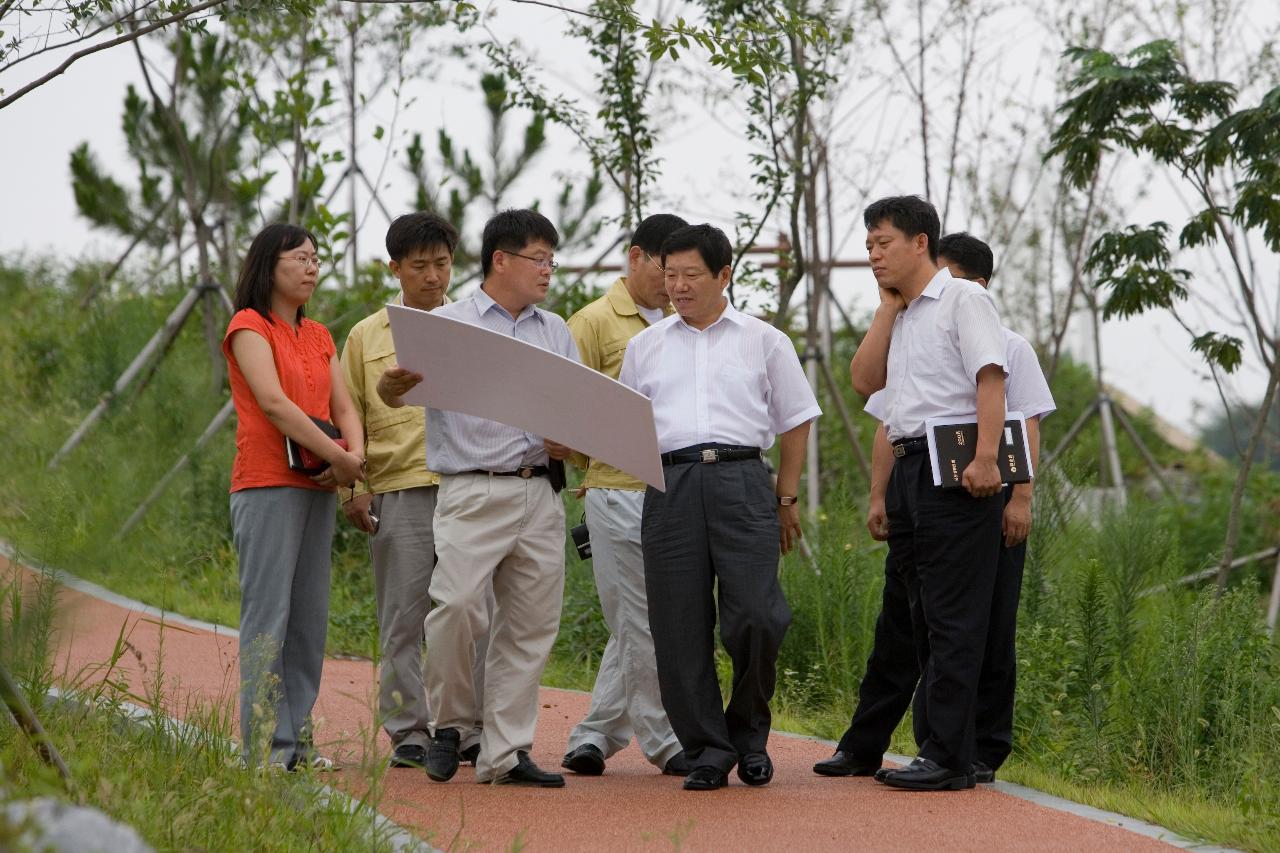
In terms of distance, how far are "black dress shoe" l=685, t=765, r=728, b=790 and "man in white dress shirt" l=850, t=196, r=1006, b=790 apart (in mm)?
565

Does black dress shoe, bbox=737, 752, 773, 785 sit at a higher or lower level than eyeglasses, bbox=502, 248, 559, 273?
lower

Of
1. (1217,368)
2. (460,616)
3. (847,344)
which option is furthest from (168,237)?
(460,616)

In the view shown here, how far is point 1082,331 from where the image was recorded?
18.4 metres

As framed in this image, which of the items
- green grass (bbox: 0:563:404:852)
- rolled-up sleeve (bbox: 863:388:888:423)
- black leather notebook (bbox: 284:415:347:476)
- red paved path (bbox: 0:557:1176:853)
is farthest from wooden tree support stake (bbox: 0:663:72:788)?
rolled-up sleeve (bbox: 863:388:888:423)

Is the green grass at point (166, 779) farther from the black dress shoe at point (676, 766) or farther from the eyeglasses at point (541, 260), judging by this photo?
the eyeglasses at point (541, 260)

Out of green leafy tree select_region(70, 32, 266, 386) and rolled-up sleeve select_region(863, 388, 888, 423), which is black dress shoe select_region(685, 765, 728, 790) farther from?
green leafy tree select_region(70, 32, 266, 386)

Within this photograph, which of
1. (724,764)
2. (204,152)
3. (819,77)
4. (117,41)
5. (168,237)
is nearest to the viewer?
(117,41)

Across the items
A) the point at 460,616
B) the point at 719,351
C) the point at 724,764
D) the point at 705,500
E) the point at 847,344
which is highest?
the point at 847,344

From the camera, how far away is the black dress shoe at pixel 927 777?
16.3 ft

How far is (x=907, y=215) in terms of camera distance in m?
5.07

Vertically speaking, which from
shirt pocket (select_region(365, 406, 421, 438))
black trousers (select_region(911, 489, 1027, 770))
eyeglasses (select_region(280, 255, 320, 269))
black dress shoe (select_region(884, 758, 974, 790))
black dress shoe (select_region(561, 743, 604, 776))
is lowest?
black dress shoe (select_region(561, 743, 604, 776))

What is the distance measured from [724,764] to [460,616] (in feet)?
3.14

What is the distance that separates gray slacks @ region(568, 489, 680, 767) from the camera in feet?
17.4

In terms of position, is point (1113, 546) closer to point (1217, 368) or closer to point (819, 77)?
point (1217, 368)
